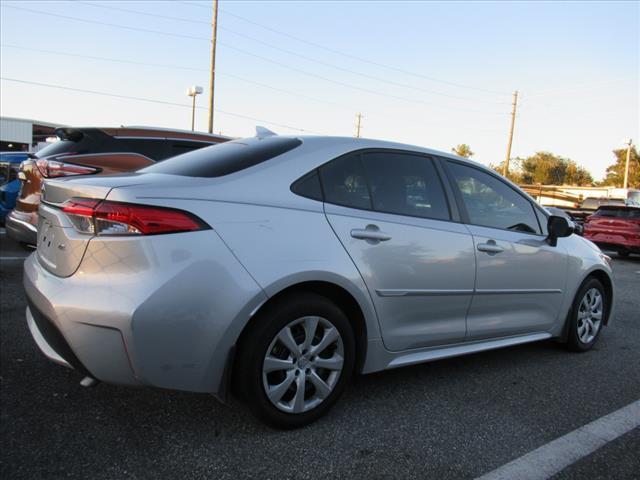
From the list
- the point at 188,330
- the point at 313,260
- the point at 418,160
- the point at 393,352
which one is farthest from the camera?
the point at 418,160

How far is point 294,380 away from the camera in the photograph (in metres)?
2.63

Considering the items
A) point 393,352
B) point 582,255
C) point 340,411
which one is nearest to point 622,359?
point 582,255

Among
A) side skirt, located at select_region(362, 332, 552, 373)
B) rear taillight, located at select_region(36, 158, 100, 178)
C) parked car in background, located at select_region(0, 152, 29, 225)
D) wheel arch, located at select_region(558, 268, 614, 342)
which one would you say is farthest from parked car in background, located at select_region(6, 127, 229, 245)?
wheel arch, located at select_region(558, 268, 614, 342)

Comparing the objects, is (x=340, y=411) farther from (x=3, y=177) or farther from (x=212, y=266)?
(x=3, y=177)

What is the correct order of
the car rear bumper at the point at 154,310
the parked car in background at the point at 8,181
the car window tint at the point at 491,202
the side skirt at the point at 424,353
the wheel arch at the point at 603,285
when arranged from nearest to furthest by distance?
the car rear bumper at the point at 154,310 < the side skirt at the point at 424,353 < the car window tint at the point at 491,202 < the wheel arch at the point at 603,285 < the parked car in background at the point at 8,181

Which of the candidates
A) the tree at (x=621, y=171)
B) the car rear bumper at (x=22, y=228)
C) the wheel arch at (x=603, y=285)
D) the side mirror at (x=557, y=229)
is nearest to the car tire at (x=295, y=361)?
the side mirror at (x=557, y=229)

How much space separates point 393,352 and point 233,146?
1528 millimetres

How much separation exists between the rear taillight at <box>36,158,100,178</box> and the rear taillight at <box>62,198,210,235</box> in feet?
11.6

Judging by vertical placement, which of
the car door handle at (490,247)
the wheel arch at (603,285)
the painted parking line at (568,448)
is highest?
the car door handle at (490,247)

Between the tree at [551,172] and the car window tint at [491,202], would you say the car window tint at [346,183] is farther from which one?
the tree at [551,172]

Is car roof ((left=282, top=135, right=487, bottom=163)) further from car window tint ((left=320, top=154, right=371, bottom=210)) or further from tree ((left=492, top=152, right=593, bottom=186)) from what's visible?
tree ((left=492, top=152, right=593, bottom=186))

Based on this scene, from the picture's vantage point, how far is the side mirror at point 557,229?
3.92 metres

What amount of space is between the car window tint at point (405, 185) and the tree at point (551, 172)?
7497cm

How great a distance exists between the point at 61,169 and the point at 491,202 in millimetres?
4364
